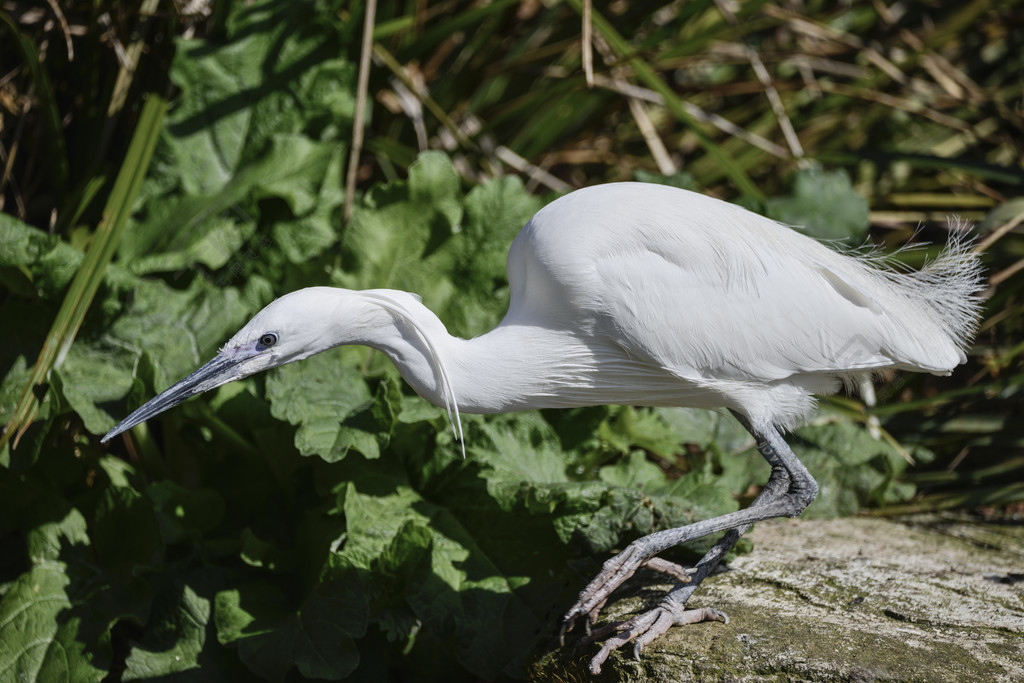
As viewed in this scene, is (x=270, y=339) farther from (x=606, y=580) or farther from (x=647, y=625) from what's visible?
(x=647, y=625)

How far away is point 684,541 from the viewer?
1861 mm

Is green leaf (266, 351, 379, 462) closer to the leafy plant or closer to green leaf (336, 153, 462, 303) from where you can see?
the leafy plant

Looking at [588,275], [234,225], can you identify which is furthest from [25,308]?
[588,275]

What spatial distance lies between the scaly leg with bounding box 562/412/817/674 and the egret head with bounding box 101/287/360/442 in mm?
818

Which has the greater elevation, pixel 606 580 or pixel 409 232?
pixel 409 232

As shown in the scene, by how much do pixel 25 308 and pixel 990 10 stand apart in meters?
4.10

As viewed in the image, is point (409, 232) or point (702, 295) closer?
point (702, 295)

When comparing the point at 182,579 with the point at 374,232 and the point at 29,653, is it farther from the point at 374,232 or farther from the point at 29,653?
the point at 374,232

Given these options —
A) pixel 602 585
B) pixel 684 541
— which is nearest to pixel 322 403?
pixel 602 585

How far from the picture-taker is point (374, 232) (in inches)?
99.4

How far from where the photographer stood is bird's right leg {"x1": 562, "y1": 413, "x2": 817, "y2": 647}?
1.82 m

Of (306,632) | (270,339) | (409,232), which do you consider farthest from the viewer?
(409,232)

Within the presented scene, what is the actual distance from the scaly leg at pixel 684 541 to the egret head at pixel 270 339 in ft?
2.68

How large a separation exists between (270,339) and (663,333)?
33.9 inches
